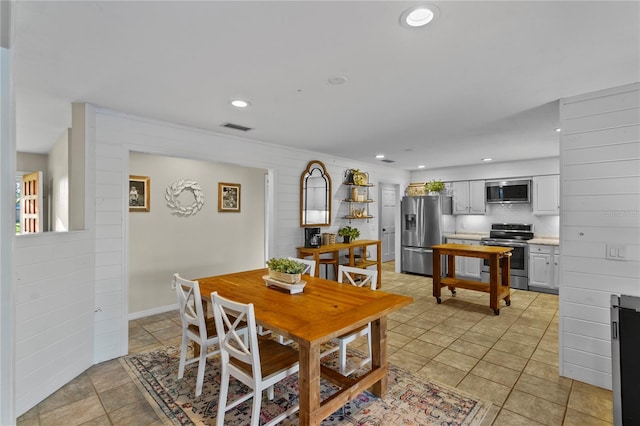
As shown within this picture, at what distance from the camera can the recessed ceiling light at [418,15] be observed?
151 cm

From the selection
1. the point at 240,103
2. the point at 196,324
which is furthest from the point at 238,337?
the point at 240,103

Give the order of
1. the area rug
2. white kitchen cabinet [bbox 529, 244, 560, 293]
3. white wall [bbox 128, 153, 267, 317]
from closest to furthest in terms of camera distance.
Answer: the area rug
white wall [bbox 128, 153, 267, 317]
white kitchen cabinet [bbox 529, 244, 560, 293]

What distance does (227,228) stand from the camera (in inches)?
204

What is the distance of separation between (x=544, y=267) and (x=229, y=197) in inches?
218

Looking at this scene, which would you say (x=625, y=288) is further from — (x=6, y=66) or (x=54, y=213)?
(x=54, y=213)

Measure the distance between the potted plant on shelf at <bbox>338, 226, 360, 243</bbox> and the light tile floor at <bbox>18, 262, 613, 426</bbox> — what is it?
163cm

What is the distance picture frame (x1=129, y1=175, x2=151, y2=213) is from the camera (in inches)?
163

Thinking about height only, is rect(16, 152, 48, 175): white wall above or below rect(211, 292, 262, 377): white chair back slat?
above

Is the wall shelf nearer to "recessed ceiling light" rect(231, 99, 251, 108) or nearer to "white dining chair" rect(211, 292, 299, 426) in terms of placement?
"recessed ceiling light" rect(231, 99, 251, 108)

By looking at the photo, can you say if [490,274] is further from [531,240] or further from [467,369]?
[531,240]

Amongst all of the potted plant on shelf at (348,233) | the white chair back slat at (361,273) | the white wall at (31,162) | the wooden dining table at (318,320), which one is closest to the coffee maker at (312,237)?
the potted plant on shelf at (348,233)

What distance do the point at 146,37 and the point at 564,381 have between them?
160 inches

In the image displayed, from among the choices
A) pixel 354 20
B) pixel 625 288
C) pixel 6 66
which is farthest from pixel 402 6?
pixel 625 288

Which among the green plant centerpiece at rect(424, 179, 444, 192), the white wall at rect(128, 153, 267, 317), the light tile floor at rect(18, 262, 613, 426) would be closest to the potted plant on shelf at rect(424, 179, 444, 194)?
the green plant centerpiece at rect(424, 179, 444, 192)
